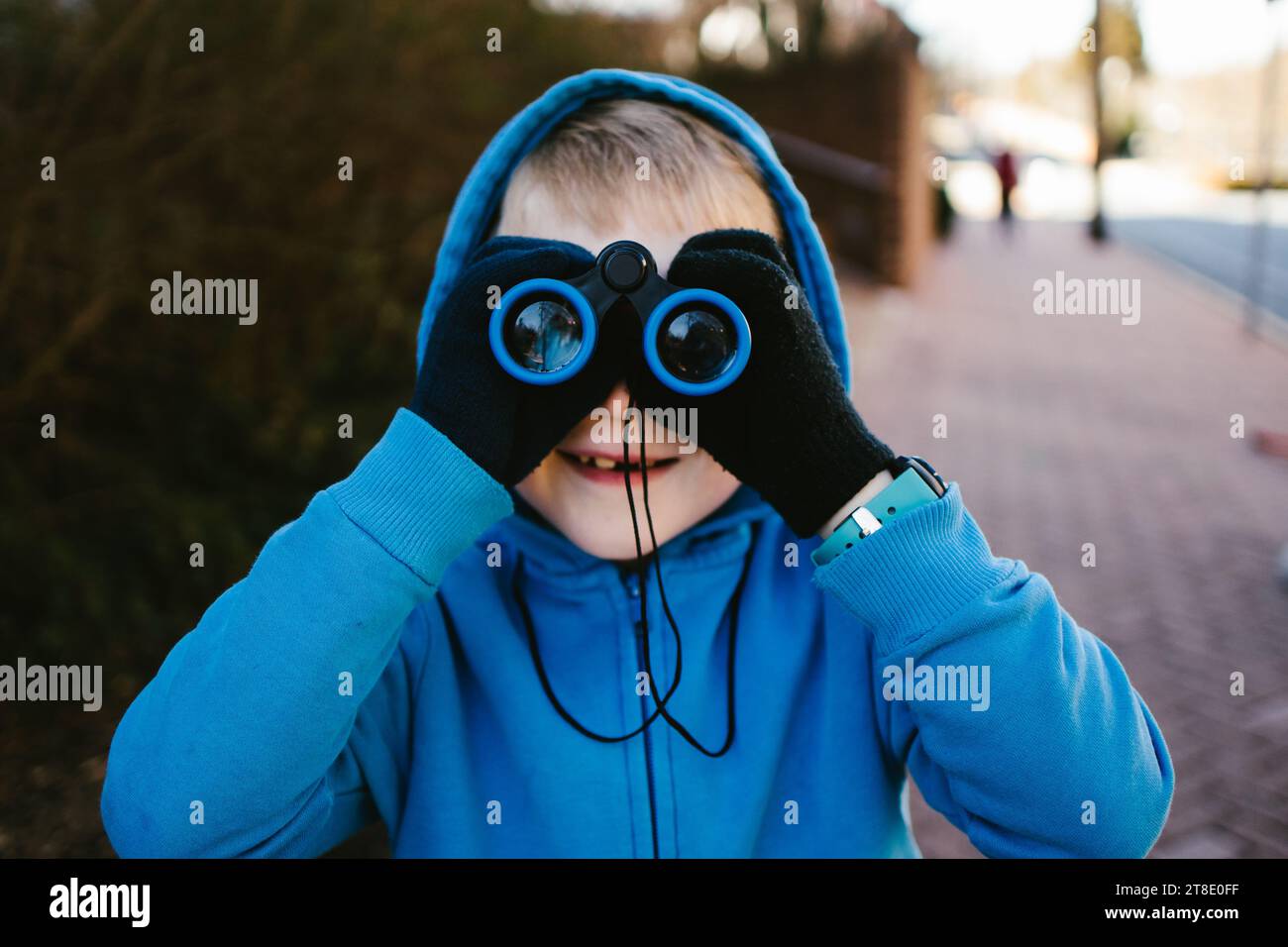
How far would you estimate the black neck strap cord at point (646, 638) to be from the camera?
1.42 m

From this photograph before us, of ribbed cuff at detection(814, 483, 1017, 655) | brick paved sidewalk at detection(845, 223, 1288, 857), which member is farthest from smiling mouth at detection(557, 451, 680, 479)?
brick paved sidewalk at detection(845, 223, 1288, 857)

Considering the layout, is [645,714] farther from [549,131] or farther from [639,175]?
[549,131]

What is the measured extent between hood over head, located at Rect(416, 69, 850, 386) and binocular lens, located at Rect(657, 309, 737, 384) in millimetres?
475

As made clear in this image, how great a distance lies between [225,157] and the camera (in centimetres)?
353

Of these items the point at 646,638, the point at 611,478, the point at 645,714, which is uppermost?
the point at 611,478

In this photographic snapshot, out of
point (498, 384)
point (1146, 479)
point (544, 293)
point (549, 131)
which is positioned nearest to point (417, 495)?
point (498, 384)

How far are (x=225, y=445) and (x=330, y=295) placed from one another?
794 millimetres

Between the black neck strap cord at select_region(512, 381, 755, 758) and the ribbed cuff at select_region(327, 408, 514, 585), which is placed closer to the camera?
the ribbed cuff at select_region(327, 408, 514, 585)

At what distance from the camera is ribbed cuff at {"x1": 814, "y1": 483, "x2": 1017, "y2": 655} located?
124cm

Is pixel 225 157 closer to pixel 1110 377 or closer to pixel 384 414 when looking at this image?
pixel 384 414

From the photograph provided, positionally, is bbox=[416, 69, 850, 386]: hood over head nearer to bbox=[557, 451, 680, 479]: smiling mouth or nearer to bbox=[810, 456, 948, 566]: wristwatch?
bbox=[557, 451, 680, 479]: smiling mouth

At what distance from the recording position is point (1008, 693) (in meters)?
1.23

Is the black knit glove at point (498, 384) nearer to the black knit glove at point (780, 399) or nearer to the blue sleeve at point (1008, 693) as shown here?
the black knit glove at point (780, 399)

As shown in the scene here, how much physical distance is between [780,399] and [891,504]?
0.64ft
